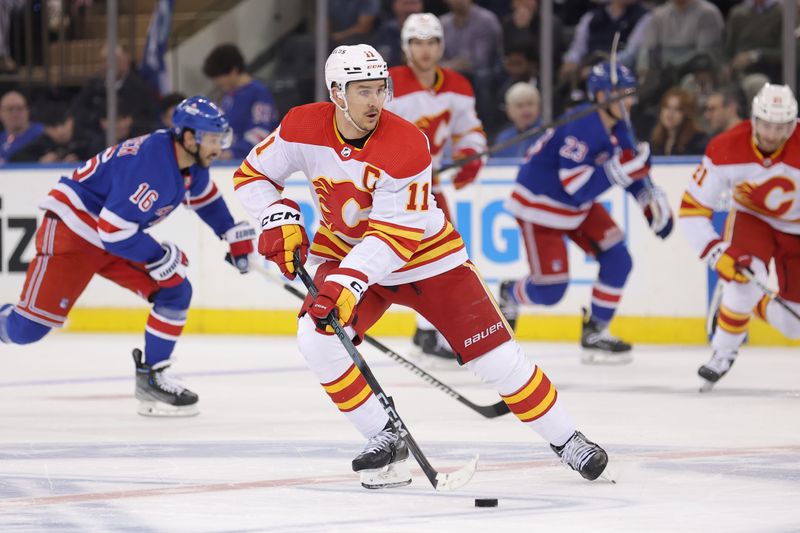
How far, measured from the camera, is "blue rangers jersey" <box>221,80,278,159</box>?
8727 mm

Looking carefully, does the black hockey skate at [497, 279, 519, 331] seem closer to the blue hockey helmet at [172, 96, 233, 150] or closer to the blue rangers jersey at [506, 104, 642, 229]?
the blue rangers jersey at [506, 104, 642, 229]

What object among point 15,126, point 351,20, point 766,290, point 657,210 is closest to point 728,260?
point 766,290

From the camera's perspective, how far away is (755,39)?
7.88 m

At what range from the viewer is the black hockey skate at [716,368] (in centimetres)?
594

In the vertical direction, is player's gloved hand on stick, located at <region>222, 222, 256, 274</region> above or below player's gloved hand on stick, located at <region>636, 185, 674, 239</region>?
above

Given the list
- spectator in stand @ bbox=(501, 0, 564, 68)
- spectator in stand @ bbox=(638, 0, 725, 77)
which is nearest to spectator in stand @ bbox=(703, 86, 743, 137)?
spectator in stand @ bbox=(638, 0, 725, 77)

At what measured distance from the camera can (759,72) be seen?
25.8ft

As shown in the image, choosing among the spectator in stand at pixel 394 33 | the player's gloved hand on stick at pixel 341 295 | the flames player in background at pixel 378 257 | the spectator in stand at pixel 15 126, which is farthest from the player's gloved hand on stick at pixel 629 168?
the spectator in stand at pixel 15 126

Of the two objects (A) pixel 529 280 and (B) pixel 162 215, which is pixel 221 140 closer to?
(B) pixel 162 215

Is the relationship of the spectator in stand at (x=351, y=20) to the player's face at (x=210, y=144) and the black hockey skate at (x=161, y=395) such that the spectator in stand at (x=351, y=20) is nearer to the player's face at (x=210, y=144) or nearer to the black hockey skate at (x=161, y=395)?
the player's face at (x=210, y=144)

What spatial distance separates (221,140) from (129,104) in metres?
3.83

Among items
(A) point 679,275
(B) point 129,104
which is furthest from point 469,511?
(B) point 129,104

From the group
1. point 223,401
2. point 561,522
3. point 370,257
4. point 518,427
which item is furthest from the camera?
point 223,401

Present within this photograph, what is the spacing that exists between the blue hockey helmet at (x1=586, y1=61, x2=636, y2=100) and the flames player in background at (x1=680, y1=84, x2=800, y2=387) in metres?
1.10
